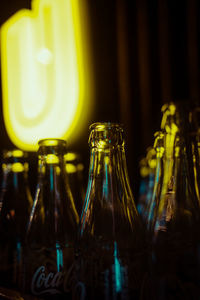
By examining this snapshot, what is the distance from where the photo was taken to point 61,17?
1.43 m

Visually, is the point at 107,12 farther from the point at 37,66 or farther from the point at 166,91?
the point at 166,91

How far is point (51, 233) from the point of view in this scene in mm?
414

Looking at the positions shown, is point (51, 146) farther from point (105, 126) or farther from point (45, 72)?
point (45, 72)

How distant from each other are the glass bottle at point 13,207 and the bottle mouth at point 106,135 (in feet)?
0.68

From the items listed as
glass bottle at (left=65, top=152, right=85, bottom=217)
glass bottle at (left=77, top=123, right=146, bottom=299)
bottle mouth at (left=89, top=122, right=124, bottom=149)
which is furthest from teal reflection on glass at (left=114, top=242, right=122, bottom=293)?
glass bottle at (left=65, top=152, right=85, bottom=217)

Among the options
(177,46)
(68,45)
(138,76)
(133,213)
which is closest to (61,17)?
(68,45)

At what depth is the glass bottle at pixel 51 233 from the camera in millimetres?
364

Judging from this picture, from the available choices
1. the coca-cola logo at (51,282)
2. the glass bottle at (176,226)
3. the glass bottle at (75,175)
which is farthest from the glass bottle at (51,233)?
the glass bottle at (75,175)

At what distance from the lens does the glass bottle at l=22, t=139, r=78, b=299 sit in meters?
0.36

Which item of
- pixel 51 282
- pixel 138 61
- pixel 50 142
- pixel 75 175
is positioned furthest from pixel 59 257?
pixel 138 61

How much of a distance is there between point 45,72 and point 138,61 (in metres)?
0.44

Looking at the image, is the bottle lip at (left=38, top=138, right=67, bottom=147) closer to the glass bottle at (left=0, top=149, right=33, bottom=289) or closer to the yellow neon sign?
the glass bottle at (left=0, top=149, right=33, bottom=289)

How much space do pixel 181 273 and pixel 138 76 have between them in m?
1.15

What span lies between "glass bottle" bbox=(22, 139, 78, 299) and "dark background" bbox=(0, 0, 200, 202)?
2.53ft
